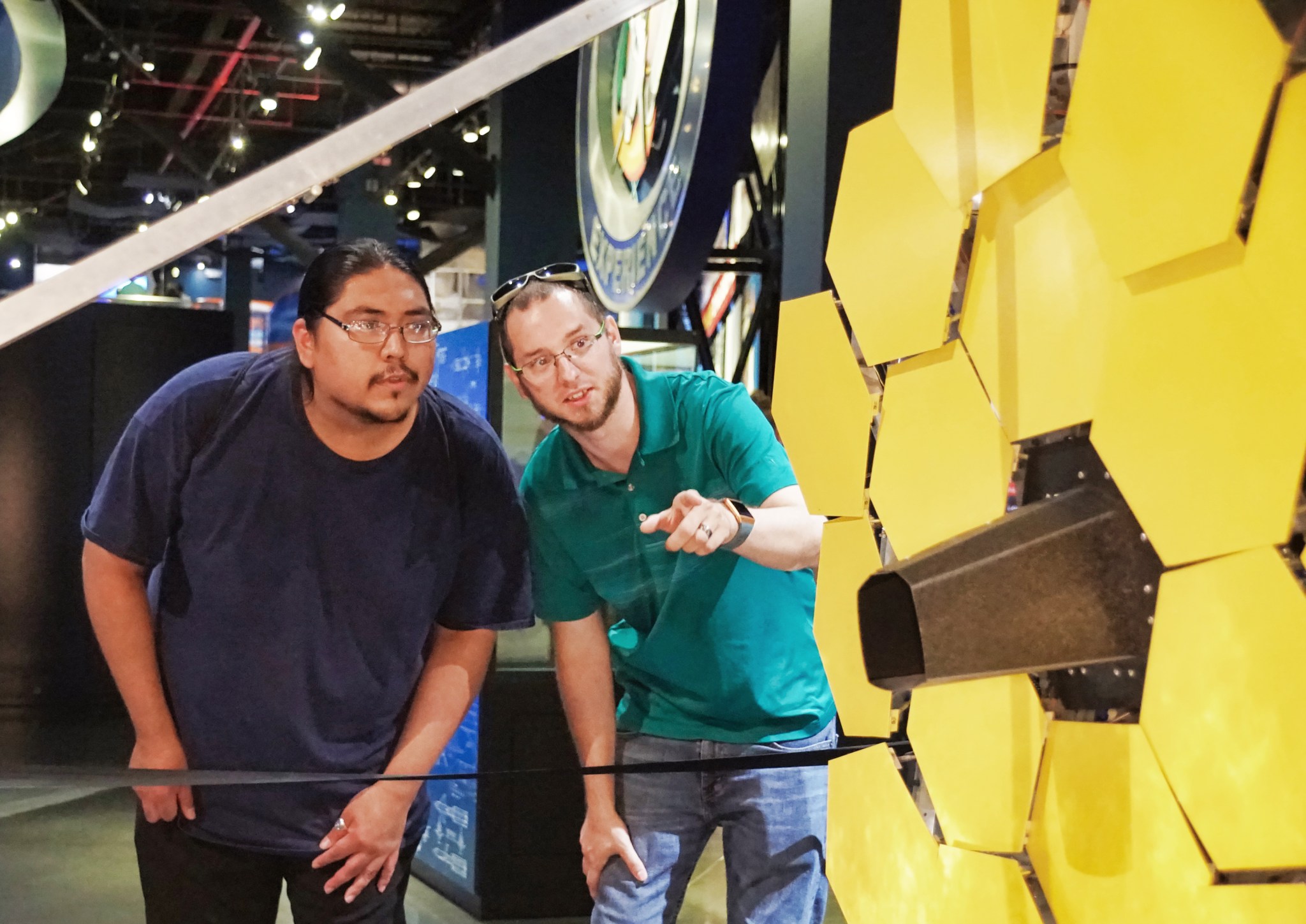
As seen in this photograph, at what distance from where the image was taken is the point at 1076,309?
68cm

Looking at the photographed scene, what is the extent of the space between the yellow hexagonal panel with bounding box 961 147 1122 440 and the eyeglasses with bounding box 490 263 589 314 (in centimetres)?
52

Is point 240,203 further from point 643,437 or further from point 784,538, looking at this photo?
point 784,538

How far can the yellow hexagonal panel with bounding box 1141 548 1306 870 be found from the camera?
542 mm

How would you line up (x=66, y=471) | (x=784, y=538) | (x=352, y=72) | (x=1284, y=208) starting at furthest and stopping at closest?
(x=352, y=72)
(x=66, y=471)
(x=784, y=538)
(x=1284, y=208)

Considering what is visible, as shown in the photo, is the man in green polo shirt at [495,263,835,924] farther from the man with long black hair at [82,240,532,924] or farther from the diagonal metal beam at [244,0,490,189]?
the diagonal metal beam at [244,0,490,189]

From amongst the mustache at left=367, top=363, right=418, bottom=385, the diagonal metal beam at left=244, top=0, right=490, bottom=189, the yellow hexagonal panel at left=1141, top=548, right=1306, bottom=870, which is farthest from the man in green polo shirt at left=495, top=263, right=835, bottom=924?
the yellow hexagonal panel at left=1141, top=548, right=1306, bottom=870

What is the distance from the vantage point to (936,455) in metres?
0.84

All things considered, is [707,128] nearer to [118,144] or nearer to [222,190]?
[222,190]

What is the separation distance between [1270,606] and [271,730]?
102 cm

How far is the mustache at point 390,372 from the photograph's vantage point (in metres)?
1.22

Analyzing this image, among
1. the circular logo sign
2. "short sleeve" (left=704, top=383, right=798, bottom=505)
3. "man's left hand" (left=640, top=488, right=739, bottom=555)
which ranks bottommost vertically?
"man's left hand" (left=640, top=488, right=739, bottom=555)

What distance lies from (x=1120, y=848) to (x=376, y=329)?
86 centimetres

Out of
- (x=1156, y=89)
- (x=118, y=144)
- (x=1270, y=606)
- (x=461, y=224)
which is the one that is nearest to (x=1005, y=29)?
(x=1156, y=89)

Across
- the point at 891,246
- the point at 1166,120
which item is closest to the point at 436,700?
the point at 891,246
